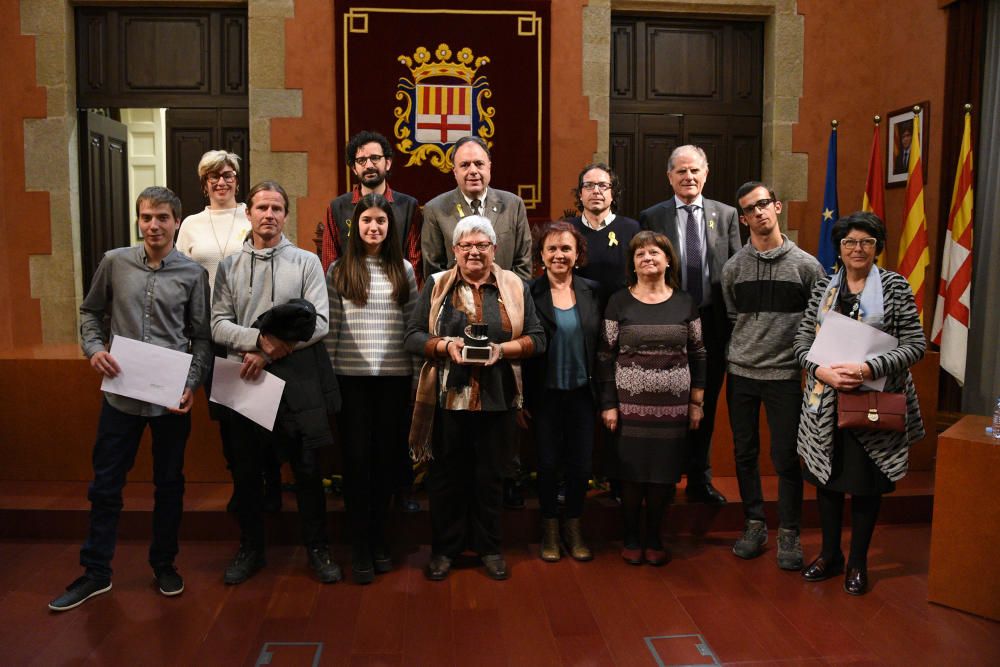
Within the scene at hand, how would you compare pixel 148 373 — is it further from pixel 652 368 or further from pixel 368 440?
pixel 652 368

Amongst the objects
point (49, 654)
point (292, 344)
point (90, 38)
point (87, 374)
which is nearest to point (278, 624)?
point (49, 654)

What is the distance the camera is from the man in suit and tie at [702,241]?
140 inches

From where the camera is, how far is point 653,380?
3273 millimetres

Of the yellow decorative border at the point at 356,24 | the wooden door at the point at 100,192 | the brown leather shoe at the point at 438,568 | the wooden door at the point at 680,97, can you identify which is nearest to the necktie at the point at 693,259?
the brown leather shoe at the point at 438,568

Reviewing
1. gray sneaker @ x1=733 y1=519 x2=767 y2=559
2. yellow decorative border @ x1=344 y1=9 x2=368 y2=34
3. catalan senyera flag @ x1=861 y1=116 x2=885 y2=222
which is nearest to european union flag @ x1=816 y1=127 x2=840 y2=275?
catalan senyera flag @ x1=861 y1=116 x2=885 y2=222

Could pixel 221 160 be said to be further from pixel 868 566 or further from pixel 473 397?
pixel 868 566

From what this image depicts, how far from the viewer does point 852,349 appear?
9.80 feet

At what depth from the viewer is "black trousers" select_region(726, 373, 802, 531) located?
10.8 ft

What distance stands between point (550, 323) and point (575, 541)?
36.8 inches

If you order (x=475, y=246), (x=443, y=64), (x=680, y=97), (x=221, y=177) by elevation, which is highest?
(x=443, y=64)

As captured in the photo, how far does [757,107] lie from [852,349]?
352cm

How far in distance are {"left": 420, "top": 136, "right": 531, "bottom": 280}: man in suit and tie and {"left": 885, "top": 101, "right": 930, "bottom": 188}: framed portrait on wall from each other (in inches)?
121

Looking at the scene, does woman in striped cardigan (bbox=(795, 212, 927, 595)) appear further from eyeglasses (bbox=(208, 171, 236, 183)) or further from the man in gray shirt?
eyeglasses (bbox=(208, 171, 236, 183))

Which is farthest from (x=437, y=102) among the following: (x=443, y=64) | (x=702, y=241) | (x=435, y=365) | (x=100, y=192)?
(x=435, y=365)
